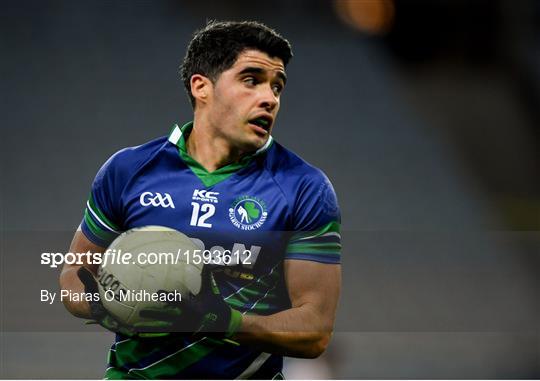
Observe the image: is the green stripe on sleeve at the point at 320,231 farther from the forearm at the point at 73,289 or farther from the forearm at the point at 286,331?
the forearm at the point at 73,289

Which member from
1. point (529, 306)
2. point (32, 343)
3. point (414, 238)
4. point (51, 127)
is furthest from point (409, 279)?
point (51, 127)

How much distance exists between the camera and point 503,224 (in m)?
8.82

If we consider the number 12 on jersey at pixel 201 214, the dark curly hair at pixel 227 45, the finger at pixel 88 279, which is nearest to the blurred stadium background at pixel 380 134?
the dark curly hair at pixel 227 45

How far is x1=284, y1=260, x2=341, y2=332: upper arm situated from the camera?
136 inches

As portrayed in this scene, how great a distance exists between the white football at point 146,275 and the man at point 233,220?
0.28ft

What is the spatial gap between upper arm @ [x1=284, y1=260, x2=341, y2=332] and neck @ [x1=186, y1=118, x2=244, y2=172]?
0.59m

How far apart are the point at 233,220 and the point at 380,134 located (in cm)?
665

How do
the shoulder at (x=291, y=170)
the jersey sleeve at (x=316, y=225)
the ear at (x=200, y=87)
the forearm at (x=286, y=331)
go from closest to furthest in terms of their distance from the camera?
the forearm at (x=286, y=331), the jersey sleeve at (x=316, y=225), the shoulder at (x=291, y=170), the ear at (x=200, y=87)

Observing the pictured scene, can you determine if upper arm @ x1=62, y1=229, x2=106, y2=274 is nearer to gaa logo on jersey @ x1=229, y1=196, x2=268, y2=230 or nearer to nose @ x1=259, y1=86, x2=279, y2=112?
gaa logo on jersey @ x1=229, y1=196, x2=268, y2=230

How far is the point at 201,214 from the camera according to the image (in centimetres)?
356

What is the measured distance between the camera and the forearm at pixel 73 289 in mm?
3545

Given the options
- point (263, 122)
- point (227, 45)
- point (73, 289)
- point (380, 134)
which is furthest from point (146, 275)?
point (380, 134)

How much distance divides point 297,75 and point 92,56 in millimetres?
2605

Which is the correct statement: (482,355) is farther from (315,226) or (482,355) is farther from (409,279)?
(315,226)
